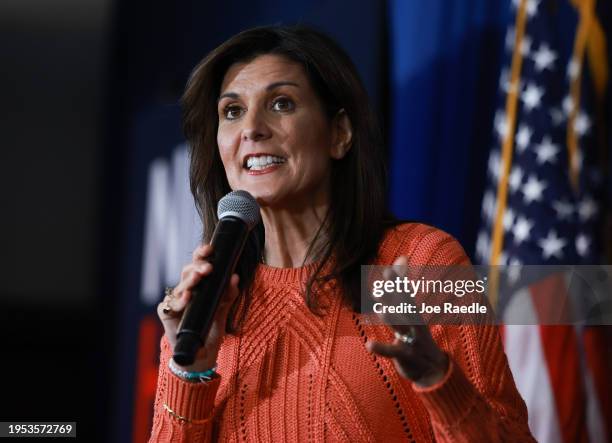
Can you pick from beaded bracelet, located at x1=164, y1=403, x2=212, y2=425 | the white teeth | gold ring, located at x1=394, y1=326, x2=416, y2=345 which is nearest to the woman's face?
the white teeth

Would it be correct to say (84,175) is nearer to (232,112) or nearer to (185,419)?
(232,112)

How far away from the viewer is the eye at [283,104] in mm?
1794

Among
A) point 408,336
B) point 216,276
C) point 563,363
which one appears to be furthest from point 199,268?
point 563,363

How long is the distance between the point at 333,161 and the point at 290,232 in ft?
0.63

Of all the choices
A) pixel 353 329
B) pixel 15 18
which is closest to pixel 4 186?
pixel 15 18

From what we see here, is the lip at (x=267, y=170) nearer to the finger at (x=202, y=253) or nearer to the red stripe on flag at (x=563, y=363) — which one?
the finger at (x=202, y=253)

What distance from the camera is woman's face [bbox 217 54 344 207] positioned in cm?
173

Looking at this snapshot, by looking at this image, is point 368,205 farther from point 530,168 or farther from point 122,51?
point 122,51

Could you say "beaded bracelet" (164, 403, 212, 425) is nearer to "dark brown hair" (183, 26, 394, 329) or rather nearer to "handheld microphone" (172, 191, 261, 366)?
"dark brown hair" (183, 26, 394, 329)

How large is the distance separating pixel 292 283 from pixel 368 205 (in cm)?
23

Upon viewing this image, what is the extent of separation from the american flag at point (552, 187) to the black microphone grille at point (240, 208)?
1.34 metres

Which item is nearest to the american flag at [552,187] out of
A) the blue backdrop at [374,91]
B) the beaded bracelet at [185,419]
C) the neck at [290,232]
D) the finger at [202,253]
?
the blue backdrop at [374,91]

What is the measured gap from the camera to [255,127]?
1.73 meters

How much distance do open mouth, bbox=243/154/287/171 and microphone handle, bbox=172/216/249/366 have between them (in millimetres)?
346
